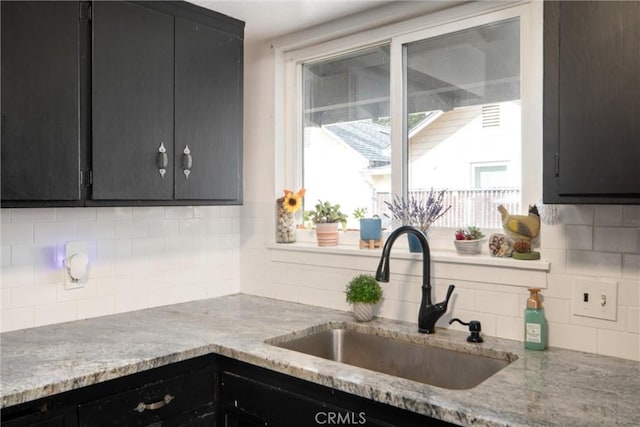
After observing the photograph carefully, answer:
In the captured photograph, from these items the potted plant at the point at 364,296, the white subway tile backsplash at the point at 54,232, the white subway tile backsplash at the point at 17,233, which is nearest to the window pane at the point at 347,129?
the potted plant at the point at 364,296

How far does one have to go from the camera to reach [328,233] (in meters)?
2.37

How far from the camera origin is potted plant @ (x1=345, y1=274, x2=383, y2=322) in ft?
6.62

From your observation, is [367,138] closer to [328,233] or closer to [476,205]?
[328,233]

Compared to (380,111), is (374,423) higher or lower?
lower

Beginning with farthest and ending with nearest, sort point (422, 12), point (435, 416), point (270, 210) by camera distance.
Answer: point (270, 210) < point (422, 12) < point (435, 416)

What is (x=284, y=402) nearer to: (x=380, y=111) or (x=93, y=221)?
(x=93, y=221)

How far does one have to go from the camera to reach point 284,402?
154 centimetres

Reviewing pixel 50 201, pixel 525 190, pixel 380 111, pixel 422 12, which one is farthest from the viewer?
pixel 380 111

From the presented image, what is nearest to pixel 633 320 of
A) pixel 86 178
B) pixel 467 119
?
pixel 467 119

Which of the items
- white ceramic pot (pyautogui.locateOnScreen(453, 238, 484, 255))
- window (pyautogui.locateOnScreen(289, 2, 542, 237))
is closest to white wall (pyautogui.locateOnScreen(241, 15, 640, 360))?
white ceramic pot (pyautogui.locateOnScreen(453, 238, 484, 255))

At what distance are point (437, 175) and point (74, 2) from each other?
1480 mm

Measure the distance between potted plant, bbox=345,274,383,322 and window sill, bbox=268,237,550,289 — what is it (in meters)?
0.12

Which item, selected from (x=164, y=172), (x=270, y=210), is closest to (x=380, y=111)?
(x=270, y=210)

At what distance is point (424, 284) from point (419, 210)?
13.3 inches
